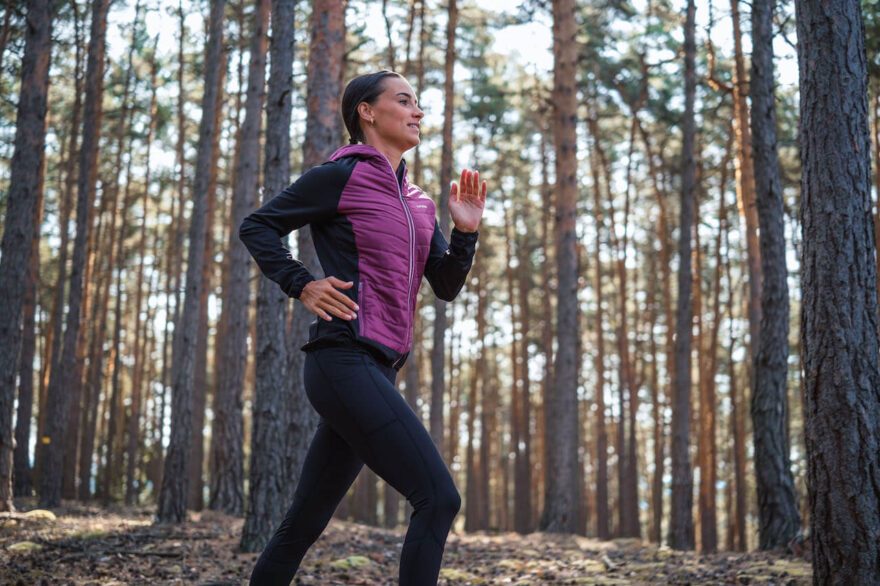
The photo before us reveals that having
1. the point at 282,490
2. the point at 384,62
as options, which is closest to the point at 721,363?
the point at 384,62

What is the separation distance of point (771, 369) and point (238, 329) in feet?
26.2

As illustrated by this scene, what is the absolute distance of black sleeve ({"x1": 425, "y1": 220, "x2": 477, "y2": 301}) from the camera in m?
3.38

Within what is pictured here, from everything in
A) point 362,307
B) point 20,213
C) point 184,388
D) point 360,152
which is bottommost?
point 362,307

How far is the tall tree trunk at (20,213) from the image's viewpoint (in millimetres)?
9898

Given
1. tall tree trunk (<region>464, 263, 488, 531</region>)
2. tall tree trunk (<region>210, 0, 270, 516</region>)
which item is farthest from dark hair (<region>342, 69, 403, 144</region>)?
tall tree trunk (<region>464, 263, 488, 531</region>)

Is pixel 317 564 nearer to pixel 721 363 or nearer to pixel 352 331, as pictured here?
pixel 352 331

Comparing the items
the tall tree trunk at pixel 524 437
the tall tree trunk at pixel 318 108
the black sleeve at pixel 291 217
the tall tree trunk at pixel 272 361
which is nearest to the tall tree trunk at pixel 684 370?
the tall tree trunk at pixel 318 108

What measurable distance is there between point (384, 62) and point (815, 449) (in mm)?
17230

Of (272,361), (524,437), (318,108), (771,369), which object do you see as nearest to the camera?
(272,361)

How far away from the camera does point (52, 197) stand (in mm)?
25594

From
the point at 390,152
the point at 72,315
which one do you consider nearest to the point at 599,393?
the point at 72,315

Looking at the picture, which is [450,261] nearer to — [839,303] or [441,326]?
[839,303]

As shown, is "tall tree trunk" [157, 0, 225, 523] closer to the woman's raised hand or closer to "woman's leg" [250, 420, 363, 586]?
"woman's leg" [250, 420, 363, 586]

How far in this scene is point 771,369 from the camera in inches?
371
